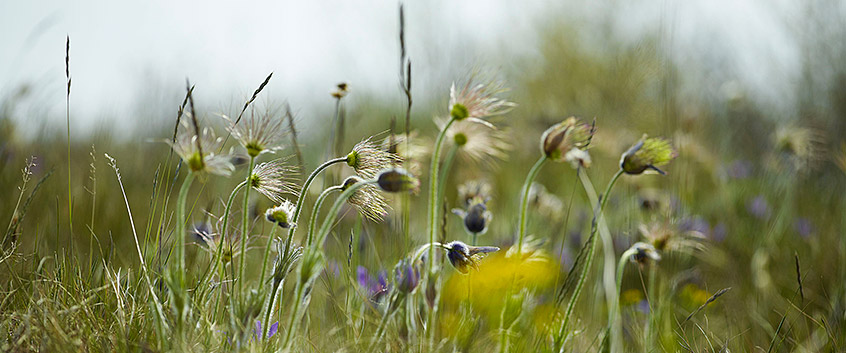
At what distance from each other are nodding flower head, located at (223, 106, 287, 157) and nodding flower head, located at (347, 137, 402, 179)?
0.45 ft

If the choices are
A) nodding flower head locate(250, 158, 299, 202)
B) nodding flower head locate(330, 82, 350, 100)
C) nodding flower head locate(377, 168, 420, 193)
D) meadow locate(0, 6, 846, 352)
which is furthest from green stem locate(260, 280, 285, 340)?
nodding flower head locate(330, 82, 350, 100)

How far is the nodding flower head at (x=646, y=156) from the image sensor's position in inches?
50.8

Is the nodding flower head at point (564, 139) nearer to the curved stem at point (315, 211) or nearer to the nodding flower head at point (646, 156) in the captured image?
the nodding flower head at point (646, 156)

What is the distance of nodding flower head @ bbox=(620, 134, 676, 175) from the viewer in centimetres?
129

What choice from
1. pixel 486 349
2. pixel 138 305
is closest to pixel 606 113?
pixel 486 349

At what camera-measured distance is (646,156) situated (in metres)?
1.30

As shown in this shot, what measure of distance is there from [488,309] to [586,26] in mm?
5805

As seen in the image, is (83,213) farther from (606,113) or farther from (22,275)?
(606,113)

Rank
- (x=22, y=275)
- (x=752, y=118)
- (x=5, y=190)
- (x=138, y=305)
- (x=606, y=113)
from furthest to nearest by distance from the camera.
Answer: (x=752, y=118) → (x=606, y=113) → (x=5, y=190) → (x=22, y=275) → (x=138, y=305)

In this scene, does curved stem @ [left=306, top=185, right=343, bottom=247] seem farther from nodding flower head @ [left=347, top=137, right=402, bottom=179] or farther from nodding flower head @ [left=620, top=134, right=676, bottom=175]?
nodding flower head @ [left=620, top=134, right=676, bottom=175]

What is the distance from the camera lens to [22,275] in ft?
5.19

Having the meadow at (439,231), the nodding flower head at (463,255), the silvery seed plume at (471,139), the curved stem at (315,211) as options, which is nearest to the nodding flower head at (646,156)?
the meadow at (439,231)

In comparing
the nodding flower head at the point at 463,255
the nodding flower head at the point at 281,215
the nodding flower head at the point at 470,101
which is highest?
the nodding flower head at the point at 470,101

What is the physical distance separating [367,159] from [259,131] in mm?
207
